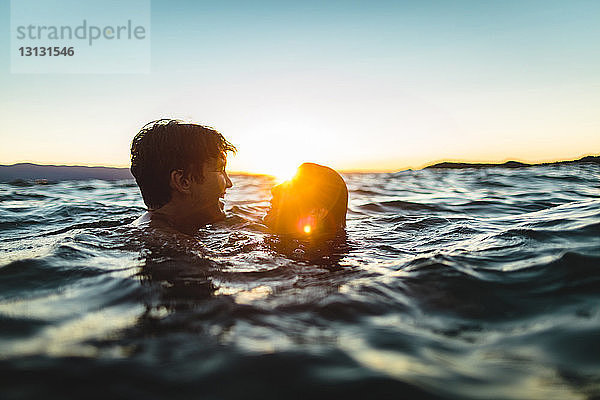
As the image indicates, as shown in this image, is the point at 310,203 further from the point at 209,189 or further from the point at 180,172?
the point at 180,172

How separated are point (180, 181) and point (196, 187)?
20cm

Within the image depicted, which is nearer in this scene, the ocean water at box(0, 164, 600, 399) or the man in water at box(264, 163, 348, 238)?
the ocean water at box(0, 164, 600, 399)

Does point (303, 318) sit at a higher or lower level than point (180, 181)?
lower

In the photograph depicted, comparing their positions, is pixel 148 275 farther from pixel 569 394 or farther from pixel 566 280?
pixel 566 280

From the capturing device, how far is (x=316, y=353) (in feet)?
5.33

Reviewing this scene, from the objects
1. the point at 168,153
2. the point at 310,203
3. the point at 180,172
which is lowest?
the point at 310,203

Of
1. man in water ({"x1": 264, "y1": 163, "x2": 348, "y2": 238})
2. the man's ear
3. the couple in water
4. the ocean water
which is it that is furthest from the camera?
the man's ear

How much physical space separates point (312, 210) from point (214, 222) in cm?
155

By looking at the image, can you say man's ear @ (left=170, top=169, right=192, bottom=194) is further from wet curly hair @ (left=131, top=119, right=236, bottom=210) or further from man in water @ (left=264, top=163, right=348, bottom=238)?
man in water @ (left=264, top=163, right=348, bottom=238)

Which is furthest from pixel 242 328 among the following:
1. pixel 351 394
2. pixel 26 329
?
pixel 26 329

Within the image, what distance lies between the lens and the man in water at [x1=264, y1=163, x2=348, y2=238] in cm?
388

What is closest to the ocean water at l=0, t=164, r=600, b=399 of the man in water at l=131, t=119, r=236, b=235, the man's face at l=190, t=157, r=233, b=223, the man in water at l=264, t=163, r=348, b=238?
the man in water at l=264, t=163, r=348, b=238

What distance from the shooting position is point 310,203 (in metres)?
3.92

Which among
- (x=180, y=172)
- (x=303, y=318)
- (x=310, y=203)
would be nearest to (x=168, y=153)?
(x=180, y=172)
